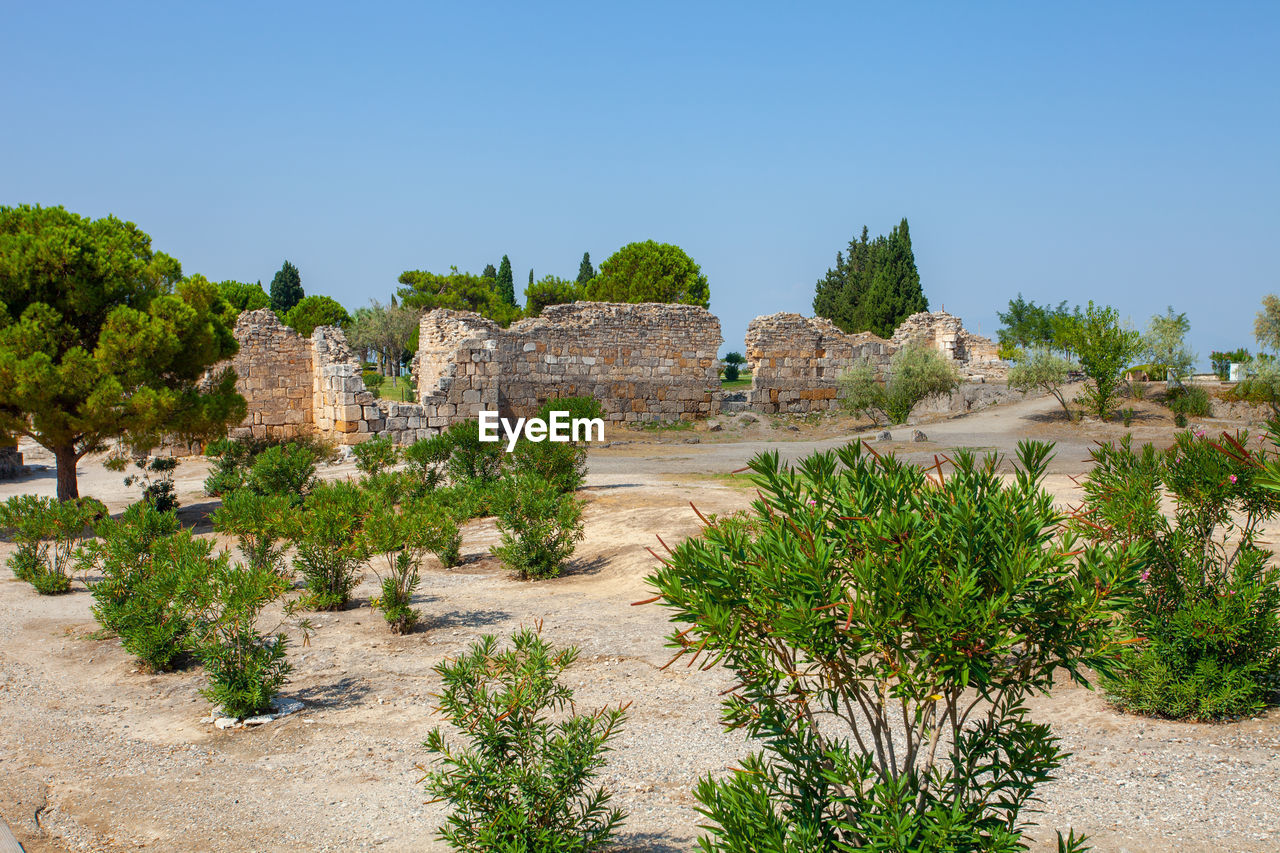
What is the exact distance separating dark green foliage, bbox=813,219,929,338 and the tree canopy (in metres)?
27.0

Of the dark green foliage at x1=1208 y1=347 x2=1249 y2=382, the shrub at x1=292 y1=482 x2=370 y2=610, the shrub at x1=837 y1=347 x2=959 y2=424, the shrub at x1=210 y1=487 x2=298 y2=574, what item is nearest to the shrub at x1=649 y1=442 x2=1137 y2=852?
the shrub at x1=292 y1=482 x2=370 y2=610

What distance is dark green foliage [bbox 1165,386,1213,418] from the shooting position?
791 inches

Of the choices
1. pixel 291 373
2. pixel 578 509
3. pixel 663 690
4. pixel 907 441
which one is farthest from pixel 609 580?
pixel 291 373

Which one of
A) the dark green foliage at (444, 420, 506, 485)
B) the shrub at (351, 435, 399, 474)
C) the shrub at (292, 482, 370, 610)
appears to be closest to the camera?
the shrub at (292, 482, 370, 610)

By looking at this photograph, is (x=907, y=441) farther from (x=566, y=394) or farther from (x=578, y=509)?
(x=578, y=509)

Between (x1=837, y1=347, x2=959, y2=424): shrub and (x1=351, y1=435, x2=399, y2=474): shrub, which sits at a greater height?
(x1=837, y1=347, x2=959, y2=424): shrub

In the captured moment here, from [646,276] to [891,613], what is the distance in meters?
47.0

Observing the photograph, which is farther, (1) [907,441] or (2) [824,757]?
(1) [907,441]

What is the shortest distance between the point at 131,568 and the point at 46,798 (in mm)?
2691

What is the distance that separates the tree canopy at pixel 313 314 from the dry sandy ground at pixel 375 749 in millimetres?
42068

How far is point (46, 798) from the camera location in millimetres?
4043

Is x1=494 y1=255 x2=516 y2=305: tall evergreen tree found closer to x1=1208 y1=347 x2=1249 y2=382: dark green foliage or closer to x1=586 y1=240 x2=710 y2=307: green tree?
x1=586 y1=240 x2=710 y2=307: green tree

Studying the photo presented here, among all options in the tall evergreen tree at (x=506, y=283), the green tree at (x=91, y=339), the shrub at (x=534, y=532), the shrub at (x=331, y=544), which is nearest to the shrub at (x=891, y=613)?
the shrub at (x=331, y=544)

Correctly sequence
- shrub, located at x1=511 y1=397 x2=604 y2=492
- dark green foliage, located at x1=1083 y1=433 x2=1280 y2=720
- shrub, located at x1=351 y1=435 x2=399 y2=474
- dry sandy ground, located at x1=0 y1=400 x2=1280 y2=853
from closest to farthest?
1. dry sandy ground, located at x1=0 y1=400 x2=1280 y2=853
2. dark green foliage, located at x1=1083 y1=433 x2=1280 y2=720
3. shrub, located at x1=511 y1=397 x2=604 y2=492
4. shrub, located at x1=351 y1=435 x2=399 y2=474
